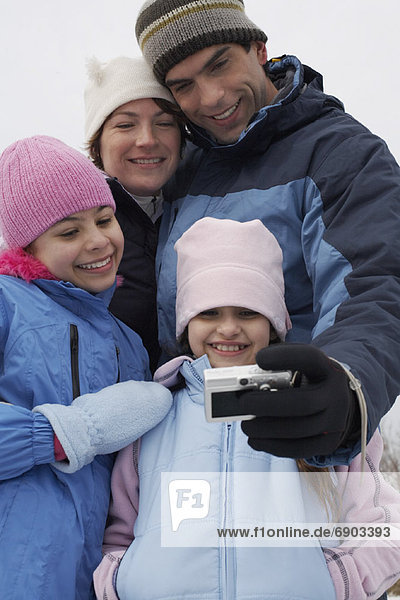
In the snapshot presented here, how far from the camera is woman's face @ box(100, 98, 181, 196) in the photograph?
6.37 feet

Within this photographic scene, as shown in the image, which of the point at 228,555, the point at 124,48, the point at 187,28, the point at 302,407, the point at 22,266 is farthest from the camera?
the point at 124,48

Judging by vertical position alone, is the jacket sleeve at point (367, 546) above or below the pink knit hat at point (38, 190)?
below

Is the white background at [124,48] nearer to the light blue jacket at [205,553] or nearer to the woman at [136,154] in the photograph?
the woman at [136,154]

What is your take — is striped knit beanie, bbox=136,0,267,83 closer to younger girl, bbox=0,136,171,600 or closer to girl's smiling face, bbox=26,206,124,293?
younger girl, bbox=0,136,171,600

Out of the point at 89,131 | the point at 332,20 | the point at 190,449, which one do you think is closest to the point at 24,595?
the point at 190,449

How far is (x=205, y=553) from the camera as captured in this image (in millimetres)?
1218

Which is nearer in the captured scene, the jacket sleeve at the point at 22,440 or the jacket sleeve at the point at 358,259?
the jacket sleeve at the point at 358,259

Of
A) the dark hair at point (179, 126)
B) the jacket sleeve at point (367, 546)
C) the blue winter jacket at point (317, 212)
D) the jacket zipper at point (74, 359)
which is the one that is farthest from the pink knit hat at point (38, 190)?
the jacket sleeve at point (367, 546)

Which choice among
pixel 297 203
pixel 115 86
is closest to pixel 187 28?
pixel 115 86

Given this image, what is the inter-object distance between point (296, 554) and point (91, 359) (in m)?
0.62

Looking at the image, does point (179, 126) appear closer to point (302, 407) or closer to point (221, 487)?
point (221, 487)

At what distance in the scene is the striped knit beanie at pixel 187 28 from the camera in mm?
1804

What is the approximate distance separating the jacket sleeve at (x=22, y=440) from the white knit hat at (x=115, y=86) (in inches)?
43.8

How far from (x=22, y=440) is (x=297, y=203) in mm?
934
